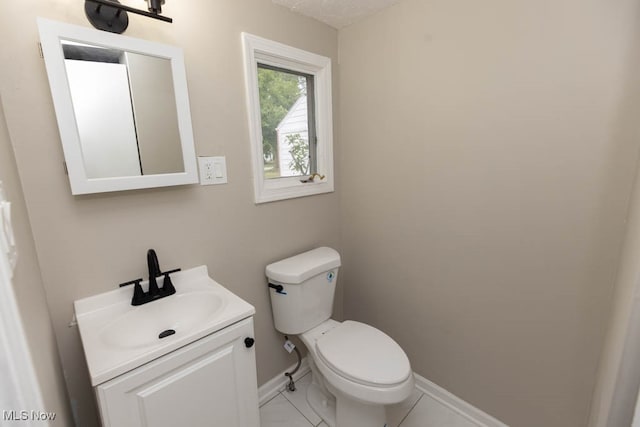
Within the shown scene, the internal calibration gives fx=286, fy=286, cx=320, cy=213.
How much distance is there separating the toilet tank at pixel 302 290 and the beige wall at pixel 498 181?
0.39 metres

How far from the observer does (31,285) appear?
77 centimetres

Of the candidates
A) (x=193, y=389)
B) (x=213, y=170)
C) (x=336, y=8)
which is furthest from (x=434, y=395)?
(x=336, y=8)

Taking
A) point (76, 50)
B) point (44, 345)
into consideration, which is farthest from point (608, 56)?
point (44, 345)

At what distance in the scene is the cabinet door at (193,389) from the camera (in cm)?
82

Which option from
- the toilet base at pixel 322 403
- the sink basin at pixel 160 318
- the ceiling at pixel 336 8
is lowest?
the toilet base at pixel 322 403

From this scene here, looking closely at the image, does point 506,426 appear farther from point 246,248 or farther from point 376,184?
point 246,248

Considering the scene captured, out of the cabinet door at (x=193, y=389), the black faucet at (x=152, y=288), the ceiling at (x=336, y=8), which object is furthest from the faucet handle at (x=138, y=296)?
the ceiling at (x=336, y=8)

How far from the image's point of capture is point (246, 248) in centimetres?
150

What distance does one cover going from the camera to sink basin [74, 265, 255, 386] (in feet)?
2.72

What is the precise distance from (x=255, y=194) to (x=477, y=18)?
129cm

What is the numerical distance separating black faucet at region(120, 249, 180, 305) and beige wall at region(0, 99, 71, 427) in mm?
254

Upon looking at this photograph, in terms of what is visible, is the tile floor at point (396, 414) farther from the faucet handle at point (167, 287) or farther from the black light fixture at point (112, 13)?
the black light fixture at point (112, 13)

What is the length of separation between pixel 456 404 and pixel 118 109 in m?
2.14

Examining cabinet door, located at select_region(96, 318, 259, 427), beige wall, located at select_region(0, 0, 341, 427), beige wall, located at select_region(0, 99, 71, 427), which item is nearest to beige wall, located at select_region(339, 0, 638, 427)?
beige wall, located at select_region(0, 0, 341, 427)
